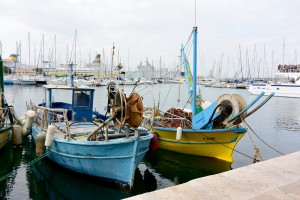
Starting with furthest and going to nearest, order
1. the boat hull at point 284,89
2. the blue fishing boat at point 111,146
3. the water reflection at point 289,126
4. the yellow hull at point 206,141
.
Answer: the boat hull at point 284,89, the water reflection at point 289,126, the yellow hull at point 206,141, the blue fishing boat at point 111,146

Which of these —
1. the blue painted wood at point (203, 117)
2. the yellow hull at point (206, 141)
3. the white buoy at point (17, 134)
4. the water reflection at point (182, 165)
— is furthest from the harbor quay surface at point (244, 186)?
the white buoy at point (17, 134)

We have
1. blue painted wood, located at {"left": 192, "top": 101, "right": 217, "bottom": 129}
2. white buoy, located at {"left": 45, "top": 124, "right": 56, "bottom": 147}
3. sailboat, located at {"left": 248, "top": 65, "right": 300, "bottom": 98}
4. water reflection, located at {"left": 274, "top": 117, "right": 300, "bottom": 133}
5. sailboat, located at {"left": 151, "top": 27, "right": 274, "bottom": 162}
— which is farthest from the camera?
sailboat, located at {"left": 248, "top": 65, "right": 300, "bottom": 98}

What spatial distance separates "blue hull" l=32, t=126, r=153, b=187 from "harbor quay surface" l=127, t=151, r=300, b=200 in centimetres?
340

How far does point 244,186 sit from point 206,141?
275 inches

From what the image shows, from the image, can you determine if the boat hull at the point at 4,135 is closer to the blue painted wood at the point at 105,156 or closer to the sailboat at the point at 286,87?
the blue painted wood at the point at 105,156

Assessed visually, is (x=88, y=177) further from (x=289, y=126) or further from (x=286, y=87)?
(x=286, y=87)

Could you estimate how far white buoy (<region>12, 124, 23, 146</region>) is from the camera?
13158 mm

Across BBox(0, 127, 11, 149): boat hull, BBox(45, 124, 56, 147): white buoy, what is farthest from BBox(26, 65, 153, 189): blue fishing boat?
BBox(0, 127, 11, 149): boat hull

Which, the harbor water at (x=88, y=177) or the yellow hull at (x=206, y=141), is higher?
the yellow hull at (x=206, y=141)

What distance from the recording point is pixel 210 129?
1112 centimetres

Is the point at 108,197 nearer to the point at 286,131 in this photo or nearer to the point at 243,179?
the point at 243,179

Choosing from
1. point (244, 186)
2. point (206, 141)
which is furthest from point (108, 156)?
point (206, 141)

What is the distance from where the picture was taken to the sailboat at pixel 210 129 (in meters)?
10.7

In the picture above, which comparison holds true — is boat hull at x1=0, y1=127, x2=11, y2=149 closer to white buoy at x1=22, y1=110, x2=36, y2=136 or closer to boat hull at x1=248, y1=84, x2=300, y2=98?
white buoy at x1=22, y1=110, x2=36, y2=136
